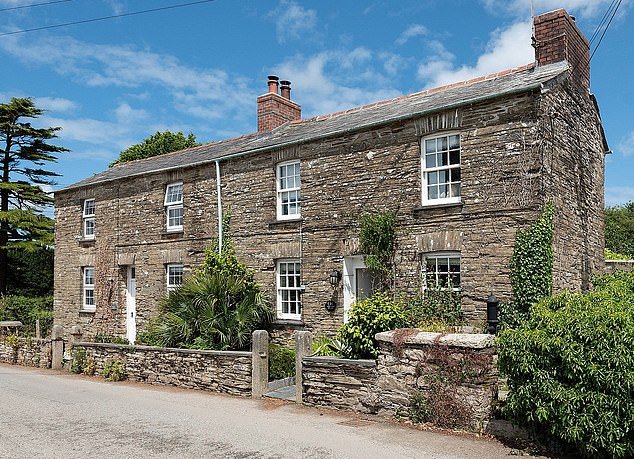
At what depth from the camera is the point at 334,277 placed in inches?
549

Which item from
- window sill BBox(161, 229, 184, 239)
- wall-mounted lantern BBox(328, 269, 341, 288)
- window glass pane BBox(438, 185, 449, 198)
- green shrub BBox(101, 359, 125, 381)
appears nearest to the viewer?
window glass pane BBox(438, 185, 449, 198)

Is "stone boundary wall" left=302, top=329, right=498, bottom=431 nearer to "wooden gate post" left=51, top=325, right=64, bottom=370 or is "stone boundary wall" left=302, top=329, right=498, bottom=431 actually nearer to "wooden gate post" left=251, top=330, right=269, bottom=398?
"wooden gate post" left=251, top=330, right=269, bottom=398

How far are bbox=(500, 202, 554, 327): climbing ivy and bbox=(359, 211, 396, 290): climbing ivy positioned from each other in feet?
9.48

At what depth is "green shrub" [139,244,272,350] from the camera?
43.8 ft

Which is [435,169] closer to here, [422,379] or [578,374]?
[422,379]

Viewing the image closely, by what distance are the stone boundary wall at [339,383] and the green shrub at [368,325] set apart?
3.13ft

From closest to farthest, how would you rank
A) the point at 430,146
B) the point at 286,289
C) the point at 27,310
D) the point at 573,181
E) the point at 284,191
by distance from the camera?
the point at 430,146 → the point at 573,181 → the point at 286,289 → the point at 284,191 → the point at 27,310

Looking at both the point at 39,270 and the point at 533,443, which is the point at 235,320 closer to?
the point at 533,443

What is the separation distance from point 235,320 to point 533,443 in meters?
7.93

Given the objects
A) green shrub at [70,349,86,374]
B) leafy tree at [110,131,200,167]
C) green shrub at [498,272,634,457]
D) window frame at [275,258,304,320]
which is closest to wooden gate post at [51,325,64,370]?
green shrub at [70,349,86,374]

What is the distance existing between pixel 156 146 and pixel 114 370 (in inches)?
1022

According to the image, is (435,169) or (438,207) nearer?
(438,207)

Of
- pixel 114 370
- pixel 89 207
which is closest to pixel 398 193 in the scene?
pixel 114 370

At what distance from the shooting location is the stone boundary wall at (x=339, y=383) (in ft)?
30.6
